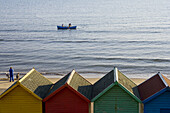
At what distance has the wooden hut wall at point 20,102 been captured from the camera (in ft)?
35.2

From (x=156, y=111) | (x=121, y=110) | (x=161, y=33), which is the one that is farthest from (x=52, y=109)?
(x=161, y=33)

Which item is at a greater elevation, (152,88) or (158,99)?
(152,88)

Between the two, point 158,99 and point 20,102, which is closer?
point 158,99

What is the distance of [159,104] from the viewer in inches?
412

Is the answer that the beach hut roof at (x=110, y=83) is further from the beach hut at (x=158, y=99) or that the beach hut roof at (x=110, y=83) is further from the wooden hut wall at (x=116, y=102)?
the beach hut at (x=158, y=99)

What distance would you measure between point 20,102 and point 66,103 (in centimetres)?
184

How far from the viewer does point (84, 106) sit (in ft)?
35.3

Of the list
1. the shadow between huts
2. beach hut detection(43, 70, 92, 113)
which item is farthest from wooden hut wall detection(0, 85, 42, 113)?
the shadow between huts

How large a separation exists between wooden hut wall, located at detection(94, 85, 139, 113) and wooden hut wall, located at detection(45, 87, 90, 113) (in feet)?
1.83

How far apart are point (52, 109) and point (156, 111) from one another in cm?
410

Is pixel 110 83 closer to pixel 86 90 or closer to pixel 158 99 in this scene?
pixel 86 90

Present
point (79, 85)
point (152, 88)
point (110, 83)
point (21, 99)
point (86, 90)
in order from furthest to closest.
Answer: point (79, 85)
point (86, 90)
point (152, 88)
point (110, 83)
point (21, 99)

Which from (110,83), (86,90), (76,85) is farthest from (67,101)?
(110,83)

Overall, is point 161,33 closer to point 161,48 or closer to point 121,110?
point 161,48
